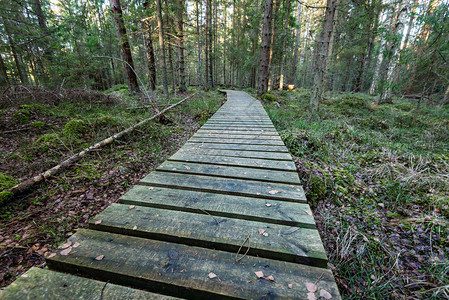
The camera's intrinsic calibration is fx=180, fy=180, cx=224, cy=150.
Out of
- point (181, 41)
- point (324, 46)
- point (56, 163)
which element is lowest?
point (56, 163)

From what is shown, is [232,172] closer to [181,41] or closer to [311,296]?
[311,296]

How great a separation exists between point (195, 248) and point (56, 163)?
3.79 metres

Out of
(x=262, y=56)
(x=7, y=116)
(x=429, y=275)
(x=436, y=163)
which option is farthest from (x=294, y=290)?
(x=262, y=56)

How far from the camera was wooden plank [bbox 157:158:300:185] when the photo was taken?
232cm

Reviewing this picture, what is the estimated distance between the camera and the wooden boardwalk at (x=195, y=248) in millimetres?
1037

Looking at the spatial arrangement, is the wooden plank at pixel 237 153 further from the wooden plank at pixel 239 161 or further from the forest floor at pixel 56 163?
the forest floor at pixel 56 163

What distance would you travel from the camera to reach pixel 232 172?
2.51 m

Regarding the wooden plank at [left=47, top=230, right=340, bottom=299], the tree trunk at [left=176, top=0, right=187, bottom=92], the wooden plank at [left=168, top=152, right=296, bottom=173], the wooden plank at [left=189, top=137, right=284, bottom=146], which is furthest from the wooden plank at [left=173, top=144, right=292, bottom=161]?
the tree trunk at [left=176, top=0, right=187, bottom=92]

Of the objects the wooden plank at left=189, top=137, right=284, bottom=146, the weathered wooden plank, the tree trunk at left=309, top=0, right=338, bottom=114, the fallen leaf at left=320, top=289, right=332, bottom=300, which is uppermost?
the tree trunk at left=309, top=0, right=338, bottom=114

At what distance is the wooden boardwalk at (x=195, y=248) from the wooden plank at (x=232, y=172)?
4 centimetres

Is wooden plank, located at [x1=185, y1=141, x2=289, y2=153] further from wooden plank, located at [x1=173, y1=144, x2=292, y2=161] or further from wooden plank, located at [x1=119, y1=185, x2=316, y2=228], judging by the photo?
wooden plank, located at [x1=119, y1=185, x2=316, y2=228]

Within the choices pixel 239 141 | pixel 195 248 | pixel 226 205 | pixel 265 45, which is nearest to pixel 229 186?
pixel 226 205

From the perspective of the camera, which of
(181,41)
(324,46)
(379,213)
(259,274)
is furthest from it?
(181,41)

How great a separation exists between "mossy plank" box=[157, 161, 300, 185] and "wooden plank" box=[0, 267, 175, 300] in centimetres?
153
